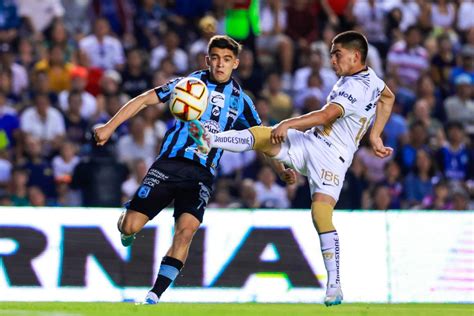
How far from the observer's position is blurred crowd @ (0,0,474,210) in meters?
18.5

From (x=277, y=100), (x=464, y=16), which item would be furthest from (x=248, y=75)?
(x=464, y=16)

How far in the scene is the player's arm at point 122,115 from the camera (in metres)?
11.2

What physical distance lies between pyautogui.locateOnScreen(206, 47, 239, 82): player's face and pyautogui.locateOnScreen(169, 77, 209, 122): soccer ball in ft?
1.36

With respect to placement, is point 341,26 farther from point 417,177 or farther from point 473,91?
point 417,177

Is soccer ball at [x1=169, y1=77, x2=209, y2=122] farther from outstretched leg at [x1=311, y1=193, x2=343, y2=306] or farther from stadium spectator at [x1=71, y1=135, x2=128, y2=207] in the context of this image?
stadium spectator at [x1=71, y1=135, x2=128, y2=207]

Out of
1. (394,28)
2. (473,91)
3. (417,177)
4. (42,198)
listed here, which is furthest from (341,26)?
(42,198)

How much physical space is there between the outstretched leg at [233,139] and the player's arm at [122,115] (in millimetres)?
475

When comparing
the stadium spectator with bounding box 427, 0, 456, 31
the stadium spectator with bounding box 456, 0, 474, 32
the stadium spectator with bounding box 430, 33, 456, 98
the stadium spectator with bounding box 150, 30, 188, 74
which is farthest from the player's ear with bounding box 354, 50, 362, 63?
the stadium spectator with bounding box 456, 0, 474, 32

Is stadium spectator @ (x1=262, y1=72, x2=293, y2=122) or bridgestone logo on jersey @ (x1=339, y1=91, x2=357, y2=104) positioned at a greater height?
bridgestone logo on jersey @ (x1=339, y1=91, x2=357, y2=104)

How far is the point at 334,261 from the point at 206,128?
1.65 m

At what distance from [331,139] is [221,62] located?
3.98 ft

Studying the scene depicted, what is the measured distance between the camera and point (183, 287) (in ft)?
49.0

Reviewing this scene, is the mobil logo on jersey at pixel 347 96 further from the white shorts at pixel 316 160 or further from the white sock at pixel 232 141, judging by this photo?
the white sock at pixel 232 141

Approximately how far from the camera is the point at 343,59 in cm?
1170
